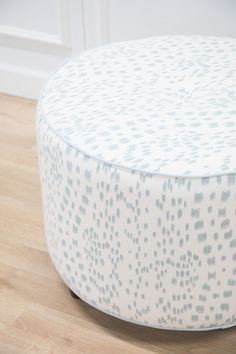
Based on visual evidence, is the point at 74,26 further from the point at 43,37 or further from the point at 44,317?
the point at 44,317

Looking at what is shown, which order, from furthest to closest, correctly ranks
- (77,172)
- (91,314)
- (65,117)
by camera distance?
(91,314), (65,117), (77,172)

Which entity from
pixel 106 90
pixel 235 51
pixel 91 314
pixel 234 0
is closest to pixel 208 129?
pixel 106 90

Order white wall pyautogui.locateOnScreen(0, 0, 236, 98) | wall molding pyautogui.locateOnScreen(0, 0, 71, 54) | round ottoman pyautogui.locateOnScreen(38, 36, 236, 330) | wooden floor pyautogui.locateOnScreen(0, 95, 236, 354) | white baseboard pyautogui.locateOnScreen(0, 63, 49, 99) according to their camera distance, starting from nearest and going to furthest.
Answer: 1. round ottoman pyautogui.locateOnScreen(38, 36, 236, 330)
2. wooden floor pyautogui.locateOnScreen(0, 95, 236, 354)
3. white wall pyautogui.locateOnScreen(0, 0, 236, 98)
4. wall molding pyautogui.locateOnScreen(0, 0, 71, 54)
5. white baseboard pyautogui.locateOnScreen(0, 63, 49, 99)

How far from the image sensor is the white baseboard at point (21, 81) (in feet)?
7.86

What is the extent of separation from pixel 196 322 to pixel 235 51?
2.19 feet

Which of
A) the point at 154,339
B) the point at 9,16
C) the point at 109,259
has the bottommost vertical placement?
the point at 154,339

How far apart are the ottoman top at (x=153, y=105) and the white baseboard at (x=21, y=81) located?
75 cm

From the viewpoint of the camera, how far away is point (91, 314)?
1.53 m

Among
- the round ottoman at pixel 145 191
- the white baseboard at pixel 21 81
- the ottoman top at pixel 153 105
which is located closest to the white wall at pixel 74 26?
the white baseboard at pixel 21 81

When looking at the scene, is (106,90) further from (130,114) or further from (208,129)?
(208,129)

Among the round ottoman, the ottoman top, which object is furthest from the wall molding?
the round ottoman

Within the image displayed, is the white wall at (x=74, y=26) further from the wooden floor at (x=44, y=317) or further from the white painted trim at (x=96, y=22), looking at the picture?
the wooden floor at (x=44, y=317)

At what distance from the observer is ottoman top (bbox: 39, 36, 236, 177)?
49.5 inches

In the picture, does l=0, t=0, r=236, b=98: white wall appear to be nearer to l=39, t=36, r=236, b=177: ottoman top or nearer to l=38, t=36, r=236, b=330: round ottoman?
l=39, t=36, r=236, b=177: ottoman top
